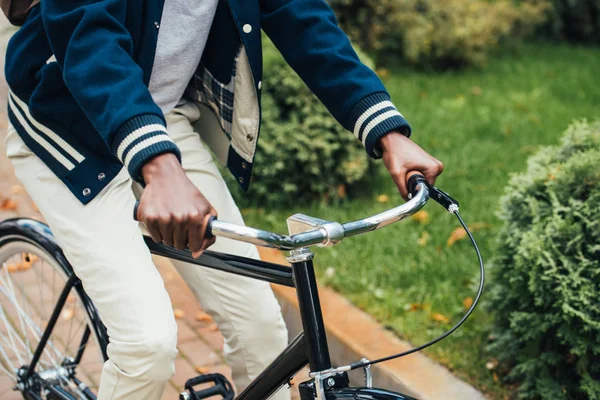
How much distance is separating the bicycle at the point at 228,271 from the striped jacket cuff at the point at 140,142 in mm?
234

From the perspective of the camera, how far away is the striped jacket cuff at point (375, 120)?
210 centimetres

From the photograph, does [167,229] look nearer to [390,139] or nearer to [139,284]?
[139,284]

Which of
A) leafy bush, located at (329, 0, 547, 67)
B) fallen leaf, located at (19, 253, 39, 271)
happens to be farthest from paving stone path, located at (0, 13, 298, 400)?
leafy bush, located at (329, 0, 547, 67)

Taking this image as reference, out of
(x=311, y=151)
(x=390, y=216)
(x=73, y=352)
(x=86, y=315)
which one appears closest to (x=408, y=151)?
(x=390, y=216)

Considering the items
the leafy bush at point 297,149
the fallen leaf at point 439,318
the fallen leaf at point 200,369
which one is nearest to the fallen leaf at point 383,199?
the leafy bush at point 297,149

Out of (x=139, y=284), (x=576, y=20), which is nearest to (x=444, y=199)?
(x=139, y=284)

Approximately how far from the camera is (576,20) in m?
9.77

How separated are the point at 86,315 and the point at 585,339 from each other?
1.80 metres

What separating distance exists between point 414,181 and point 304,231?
386 millimetres

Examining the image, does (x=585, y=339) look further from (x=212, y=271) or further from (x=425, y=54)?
(x=425, y=54)

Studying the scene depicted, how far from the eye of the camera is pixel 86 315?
8.35ft

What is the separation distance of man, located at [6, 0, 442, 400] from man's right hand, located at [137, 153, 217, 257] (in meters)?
0.03

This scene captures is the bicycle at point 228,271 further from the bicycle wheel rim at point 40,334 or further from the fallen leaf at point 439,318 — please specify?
the fallen leaf at point 439,318

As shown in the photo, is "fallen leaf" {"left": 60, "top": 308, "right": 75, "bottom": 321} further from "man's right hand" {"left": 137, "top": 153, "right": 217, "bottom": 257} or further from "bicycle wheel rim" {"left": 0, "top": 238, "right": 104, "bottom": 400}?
"man's right hand" {"left": 137, "top": 153, "right": 217, "bottom": 257}
